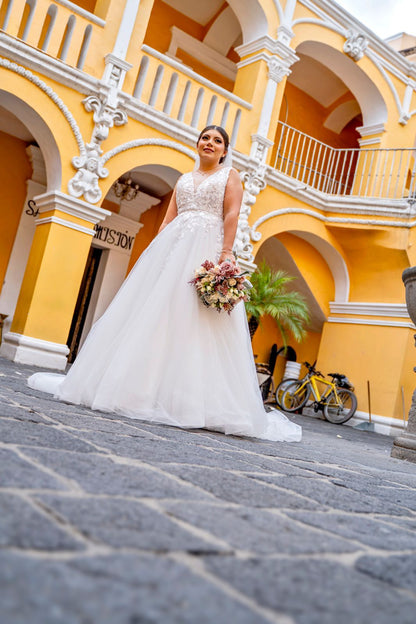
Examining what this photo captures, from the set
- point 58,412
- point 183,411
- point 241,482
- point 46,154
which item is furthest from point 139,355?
point 46,154

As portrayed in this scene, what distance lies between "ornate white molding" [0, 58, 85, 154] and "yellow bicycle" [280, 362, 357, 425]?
21.8 feet

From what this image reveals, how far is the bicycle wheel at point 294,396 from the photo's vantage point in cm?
1213

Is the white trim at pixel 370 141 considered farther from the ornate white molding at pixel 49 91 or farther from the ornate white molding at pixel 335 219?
the ornate white molding at pixel 49 91

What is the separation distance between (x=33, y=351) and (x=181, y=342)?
4.52 meters

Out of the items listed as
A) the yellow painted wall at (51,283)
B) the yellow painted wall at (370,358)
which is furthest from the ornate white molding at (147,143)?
the yellow painted wall at (370,358)

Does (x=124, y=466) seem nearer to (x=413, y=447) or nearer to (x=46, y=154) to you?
(x=413, y=447)

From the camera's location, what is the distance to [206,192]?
14.1ft

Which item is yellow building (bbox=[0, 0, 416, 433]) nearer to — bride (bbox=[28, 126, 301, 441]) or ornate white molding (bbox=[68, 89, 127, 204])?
ornate white molding (bbox=[68, 89, 127, 204])

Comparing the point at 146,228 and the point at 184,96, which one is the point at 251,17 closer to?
the point at 184,96

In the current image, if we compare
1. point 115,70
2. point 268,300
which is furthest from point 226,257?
point 268,300

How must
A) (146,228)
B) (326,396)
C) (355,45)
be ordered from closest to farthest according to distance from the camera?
1. (355,45)
2. (326,396)
3. (146,228)

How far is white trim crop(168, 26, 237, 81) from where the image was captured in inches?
469

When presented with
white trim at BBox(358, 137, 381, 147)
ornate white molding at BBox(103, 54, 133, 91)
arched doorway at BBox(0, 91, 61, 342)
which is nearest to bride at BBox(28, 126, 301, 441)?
ornate white molding at BBox(103, 54, 133, 91)

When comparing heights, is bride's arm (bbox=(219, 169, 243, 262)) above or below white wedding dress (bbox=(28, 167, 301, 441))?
above
